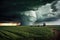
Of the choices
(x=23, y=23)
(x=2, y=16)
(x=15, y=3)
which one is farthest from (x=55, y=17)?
(x=2, y=16)

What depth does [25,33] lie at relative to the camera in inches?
160

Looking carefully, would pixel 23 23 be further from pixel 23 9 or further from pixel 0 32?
pixel 0 32

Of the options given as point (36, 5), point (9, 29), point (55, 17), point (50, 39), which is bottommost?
point (50, 39)

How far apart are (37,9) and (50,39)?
85 cm

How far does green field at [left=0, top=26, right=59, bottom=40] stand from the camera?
4.04 meters

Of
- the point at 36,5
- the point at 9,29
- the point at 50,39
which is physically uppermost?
the point at 36,5

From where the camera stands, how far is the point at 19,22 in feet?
13.5

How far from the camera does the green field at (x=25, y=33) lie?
4043 mm

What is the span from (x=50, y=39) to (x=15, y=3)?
1.31m

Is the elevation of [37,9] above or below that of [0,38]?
above

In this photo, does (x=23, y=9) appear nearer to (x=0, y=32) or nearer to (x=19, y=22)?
(x=19, y=22)

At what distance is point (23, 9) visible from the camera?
416 cm

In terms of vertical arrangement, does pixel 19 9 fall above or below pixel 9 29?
above

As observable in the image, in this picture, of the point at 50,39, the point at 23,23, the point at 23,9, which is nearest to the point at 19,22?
the point at 23,23
